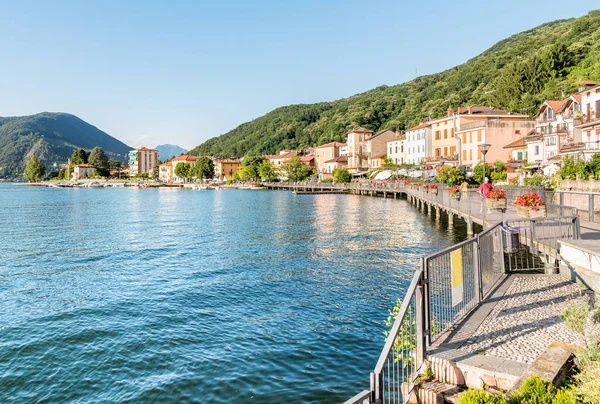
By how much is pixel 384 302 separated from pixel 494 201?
11.1m

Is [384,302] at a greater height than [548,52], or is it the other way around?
[548,52]

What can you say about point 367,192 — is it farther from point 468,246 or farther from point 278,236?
point 468,246

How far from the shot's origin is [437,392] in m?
5.42

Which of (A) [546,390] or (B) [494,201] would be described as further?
(B) [494,201]

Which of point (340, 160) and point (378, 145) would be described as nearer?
point (378, 145)

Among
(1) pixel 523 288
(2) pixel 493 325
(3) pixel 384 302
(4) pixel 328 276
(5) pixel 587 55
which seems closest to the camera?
(2) pixel 493 325

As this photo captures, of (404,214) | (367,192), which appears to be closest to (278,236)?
(404,214)

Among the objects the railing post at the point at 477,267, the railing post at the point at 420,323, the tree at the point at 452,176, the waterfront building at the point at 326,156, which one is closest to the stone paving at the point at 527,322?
the railing post at the point at 477,267

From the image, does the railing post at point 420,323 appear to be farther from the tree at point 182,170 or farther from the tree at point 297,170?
the tree at point 182,170

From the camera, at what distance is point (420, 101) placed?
140000mm

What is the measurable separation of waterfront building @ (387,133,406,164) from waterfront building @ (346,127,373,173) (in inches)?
460

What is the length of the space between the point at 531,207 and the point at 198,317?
41.5 ft

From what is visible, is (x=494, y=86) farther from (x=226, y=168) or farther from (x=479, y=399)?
(x=479, y=399)

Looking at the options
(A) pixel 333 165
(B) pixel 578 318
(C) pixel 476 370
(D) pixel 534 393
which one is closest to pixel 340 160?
(A) pixel 333 165
